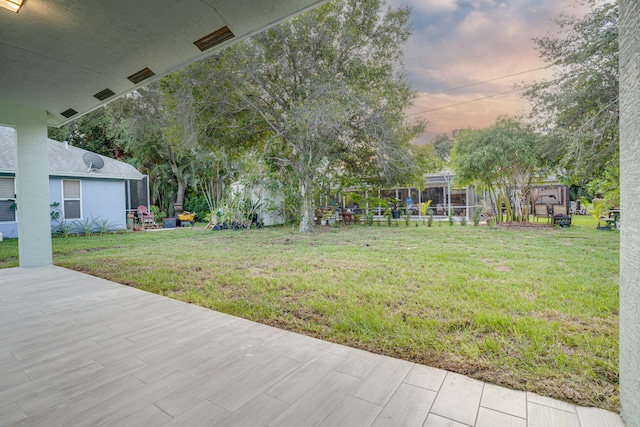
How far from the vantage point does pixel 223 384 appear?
2.10 meters

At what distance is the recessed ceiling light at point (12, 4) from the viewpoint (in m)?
2.90

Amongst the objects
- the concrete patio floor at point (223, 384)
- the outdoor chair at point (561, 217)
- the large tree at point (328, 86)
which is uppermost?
the large tree at point (328, 86)

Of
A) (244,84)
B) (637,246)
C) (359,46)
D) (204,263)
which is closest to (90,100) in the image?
(204,263)

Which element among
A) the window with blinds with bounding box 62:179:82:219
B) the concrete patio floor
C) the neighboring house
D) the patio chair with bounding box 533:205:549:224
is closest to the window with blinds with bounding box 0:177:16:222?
the neighboring house

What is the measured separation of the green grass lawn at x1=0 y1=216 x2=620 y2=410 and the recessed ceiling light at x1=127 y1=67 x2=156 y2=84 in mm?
2978

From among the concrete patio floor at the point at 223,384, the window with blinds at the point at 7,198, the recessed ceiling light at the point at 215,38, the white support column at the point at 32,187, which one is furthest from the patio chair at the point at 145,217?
the recessed ceiling light at the point at 215,38

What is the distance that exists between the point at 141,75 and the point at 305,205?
7.11 metres

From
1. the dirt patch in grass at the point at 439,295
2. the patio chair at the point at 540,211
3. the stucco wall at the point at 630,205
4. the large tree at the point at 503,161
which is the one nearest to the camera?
the stucco wall at the point at 630,205

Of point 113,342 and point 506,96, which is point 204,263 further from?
point 506,96

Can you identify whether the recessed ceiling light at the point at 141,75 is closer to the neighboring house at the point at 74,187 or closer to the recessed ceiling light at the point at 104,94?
the recessed ceiling light at the point at 104,94

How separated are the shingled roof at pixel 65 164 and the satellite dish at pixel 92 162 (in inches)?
4.5

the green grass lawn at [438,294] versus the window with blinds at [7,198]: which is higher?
the window with blinds at [7,198]

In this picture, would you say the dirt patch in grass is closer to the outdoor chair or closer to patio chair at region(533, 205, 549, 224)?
→ the outdoor chair

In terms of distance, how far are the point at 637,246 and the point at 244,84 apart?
33.9 ft
